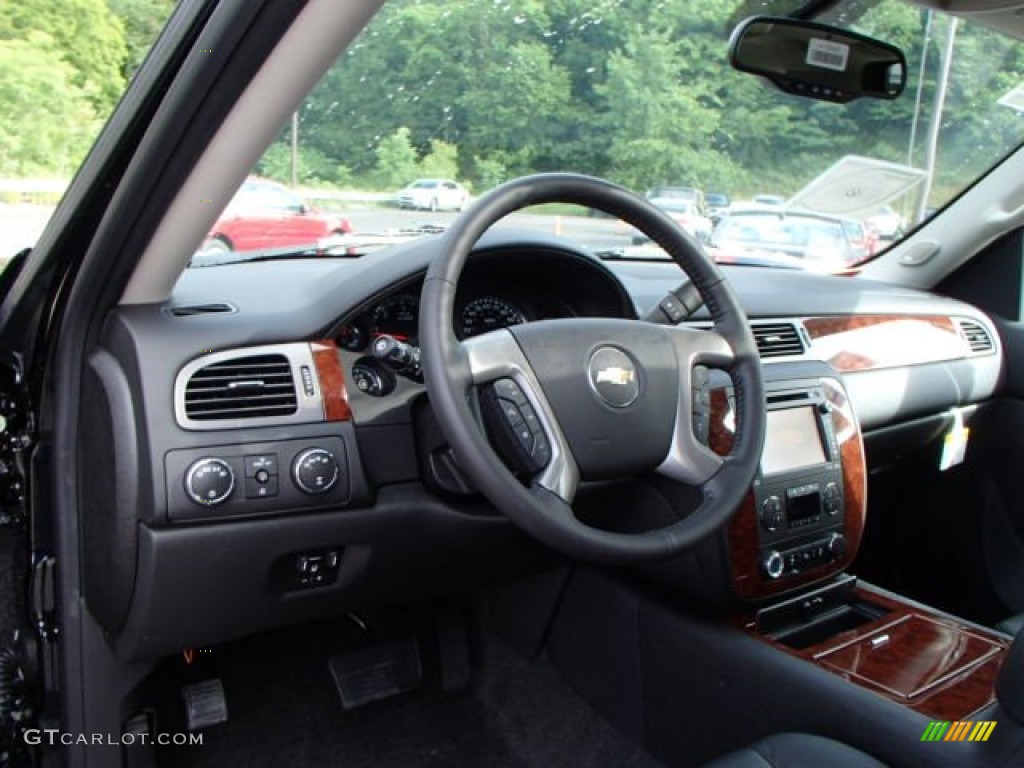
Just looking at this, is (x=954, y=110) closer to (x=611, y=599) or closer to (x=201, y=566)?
(x=611, y=599)

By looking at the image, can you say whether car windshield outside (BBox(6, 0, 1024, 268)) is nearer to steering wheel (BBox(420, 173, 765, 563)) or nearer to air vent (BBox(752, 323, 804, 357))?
steering wheel (BBox(420, 173, 765, 563))

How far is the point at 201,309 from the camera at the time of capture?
1.83 meters

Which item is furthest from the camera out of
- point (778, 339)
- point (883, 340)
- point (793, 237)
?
point (793, 237)

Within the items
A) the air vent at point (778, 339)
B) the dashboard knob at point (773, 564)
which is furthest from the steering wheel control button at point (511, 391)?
the air vent at point (778, 339)

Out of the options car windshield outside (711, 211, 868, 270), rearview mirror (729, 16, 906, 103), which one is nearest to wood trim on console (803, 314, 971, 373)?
car windshield outside (711, 211, 868, 270)

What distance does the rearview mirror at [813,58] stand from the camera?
2100 millimetres

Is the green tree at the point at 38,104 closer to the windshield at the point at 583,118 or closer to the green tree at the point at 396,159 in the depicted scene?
the windshield at the point at 583,118

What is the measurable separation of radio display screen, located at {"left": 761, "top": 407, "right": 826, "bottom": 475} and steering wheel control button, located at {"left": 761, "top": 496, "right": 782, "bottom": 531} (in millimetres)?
64

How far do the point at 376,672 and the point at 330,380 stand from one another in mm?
1070

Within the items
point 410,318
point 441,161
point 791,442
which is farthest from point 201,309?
point 791,442

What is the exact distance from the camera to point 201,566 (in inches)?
69.3

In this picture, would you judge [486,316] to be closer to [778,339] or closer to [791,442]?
[791,442]

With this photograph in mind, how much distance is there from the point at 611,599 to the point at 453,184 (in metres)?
1.11

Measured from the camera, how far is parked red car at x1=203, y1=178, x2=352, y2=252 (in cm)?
190
